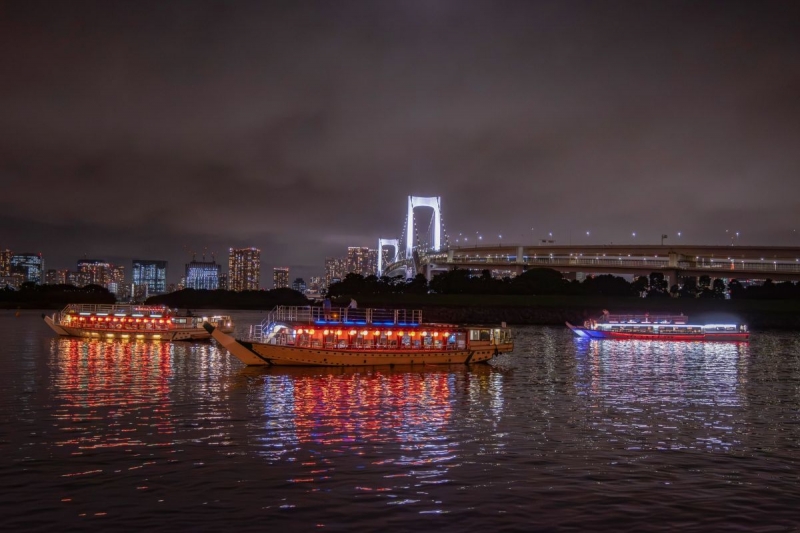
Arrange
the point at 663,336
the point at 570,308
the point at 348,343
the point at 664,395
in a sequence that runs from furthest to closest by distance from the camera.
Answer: the point at 570,308, the point at 663,336, the point at 348,343, the point at 664,395

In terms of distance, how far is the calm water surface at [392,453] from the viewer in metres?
15.2

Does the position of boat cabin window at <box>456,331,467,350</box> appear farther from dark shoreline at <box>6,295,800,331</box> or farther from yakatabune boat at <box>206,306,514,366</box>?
dark shoreline at <box>6,295,800,331</box>

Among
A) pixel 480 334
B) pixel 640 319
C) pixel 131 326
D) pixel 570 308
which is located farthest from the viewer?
pixel 570 308

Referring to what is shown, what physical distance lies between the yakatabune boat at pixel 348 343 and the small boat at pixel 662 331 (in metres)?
39.4

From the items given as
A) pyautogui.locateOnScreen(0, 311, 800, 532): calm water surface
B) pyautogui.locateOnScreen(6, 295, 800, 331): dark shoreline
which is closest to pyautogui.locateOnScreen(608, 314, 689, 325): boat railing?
pyautogui.locateOnScreen(6, 295, 800, 331): dark shoreline

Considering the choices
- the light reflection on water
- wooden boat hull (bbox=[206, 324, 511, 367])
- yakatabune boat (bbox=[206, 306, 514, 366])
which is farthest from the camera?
yakatabune boat (bbox=[206, 306, 514, 366])

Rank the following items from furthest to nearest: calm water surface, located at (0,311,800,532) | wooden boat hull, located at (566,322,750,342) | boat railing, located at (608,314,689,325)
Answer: boat railing, located at (608,314,689,325)
wooden boat hull, located at (566,322,750,342)
calm water surface, located at (0,311,800,532)

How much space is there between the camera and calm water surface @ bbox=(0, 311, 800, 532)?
1516cm

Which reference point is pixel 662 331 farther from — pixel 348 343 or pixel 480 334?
pixel 348 343

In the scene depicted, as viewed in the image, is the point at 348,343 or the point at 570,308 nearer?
the point at 348,343

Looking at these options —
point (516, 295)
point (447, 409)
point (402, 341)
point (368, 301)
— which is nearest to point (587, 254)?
point (516, 295)

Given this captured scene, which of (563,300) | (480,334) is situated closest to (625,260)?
(563,300)

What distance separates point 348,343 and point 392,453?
87.8ft

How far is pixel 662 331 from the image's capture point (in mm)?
85500
